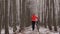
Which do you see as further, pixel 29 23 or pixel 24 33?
pixel 29 23

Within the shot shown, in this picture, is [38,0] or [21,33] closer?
[21,33]

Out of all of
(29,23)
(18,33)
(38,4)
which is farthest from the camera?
(38,4)

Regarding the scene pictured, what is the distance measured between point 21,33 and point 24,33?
1.11 feet

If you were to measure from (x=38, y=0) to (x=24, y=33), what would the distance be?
25379mm

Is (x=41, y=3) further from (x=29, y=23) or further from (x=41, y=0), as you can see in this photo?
(x=29, y=23)

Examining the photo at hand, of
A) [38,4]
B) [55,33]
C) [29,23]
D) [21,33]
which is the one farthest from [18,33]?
[38,4]

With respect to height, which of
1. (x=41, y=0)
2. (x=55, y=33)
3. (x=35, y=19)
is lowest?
(x=55, y=33)

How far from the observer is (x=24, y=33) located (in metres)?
17.0

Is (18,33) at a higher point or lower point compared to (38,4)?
lower

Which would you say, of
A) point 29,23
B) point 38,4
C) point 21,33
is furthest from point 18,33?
point 38,4

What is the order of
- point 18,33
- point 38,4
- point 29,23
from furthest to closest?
point 38,4 < point 29,23 < point 18,33

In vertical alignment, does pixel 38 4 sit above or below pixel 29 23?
above

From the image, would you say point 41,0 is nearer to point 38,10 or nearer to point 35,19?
point 38,10

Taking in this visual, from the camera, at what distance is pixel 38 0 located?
4175 centimetres
